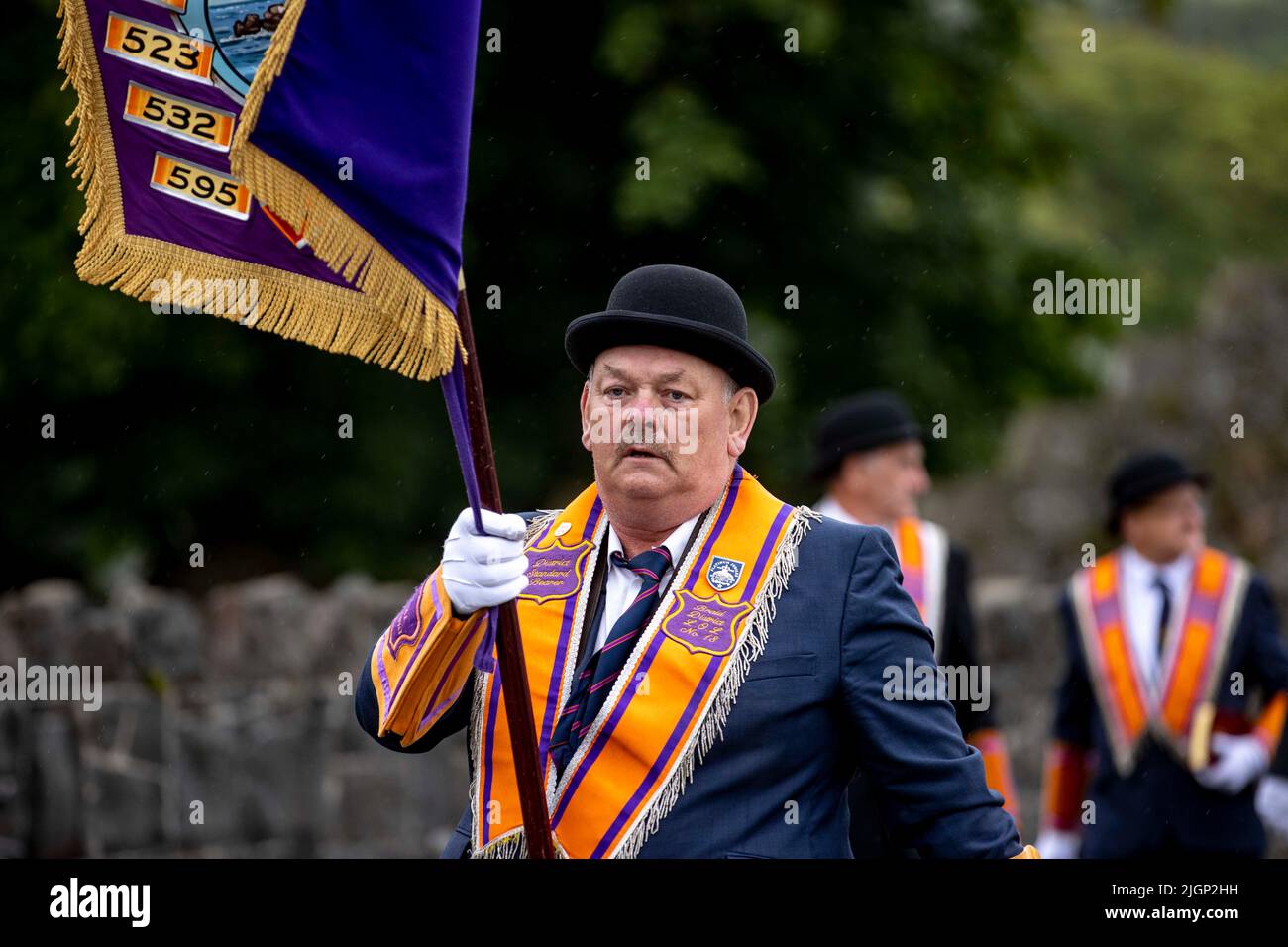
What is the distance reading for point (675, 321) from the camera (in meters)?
3.50

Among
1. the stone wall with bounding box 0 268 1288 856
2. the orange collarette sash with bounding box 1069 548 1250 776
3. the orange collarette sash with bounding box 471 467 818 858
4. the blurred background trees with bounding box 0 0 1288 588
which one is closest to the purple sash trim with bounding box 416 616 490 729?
the orange collarette sash with bounding box 471 467 818 858

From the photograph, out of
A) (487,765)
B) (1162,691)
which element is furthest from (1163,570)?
(487,765)

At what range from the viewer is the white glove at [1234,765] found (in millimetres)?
6574

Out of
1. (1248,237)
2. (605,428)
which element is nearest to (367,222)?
(605,428)

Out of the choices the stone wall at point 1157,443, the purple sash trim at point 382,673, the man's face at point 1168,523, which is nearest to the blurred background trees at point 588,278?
the stone wall at point 1157,443

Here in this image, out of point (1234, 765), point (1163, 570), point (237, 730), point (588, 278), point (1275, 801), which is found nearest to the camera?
point (1234, 765)

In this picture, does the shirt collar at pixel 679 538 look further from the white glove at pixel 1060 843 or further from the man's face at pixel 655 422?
the white glove at pixel 1060 843

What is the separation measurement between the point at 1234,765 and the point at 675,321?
12.6 ft

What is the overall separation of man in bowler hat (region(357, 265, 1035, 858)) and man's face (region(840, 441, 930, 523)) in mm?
2856

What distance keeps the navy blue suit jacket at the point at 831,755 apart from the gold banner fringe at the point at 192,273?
2.58 feet

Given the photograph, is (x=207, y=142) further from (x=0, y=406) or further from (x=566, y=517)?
(x=0, y=406)

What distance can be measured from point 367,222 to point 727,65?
7560mm

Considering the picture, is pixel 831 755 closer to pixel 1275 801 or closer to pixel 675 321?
pixel 675 321

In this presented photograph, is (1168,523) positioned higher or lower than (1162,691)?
higher
